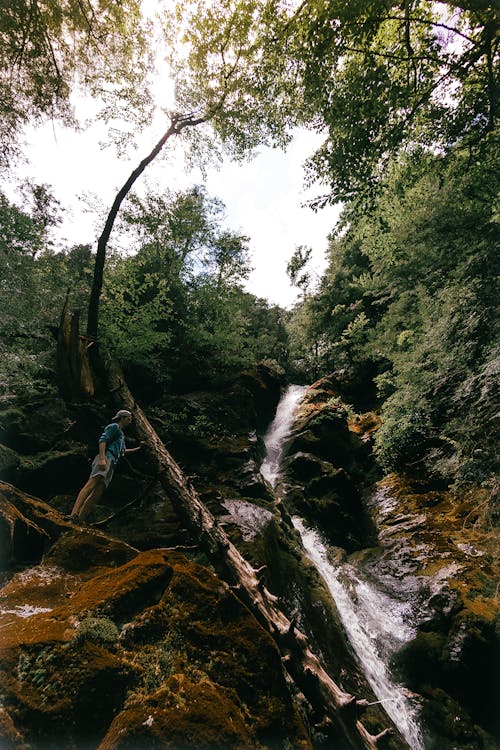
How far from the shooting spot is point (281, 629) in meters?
3.48

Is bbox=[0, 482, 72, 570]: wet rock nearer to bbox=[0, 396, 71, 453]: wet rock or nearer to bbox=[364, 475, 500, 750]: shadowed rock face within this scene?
bbox=[0, 396, 71, 453]: wet rock

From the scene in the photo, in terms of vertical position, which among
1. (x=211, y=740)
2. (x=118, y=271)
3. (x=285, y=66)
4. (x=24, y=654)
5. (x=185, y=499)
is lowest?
(x=211, y=740)

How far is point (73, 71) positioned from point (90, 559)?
12387 millimetres

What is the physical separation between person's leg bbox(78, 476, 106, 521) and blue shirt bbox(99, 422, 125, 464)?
17.4 inches

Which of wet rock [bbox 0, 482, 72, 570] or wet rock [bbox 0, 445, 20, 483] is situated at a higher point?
wet rock [bbox 0, 445, 20, 483]

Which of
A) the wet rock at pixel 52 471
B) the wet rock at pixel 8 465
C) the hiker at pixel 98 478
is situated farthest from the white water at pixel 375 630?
the wet rock at pixel 8 465

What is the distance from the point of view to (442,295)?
23.8 ft

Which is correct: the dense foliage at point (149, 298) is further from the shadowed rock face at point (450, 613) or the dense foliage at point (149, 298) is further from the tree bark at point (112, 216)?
the shadowed rock face at point (450, 613)

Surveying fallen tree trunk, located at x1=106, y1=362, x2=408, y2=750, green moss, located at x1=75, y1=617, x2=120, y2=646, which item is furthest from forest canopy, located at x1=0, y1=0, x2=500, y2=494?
green moss, located at x1=75, y1=617, x2=120, y2=646

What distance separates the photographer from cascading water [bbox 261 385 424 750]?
17.9 ft

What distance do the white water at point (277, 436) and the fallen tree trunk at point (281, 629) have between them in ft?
22.2

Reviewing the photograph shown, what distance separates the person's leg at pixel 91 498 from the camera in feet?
17.8

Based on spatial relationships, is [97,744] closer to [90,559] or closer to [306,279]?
[90,559]

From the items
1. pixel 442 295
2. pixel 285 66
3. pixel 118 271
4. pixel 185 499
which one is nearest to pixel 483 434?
pixel 442 295
